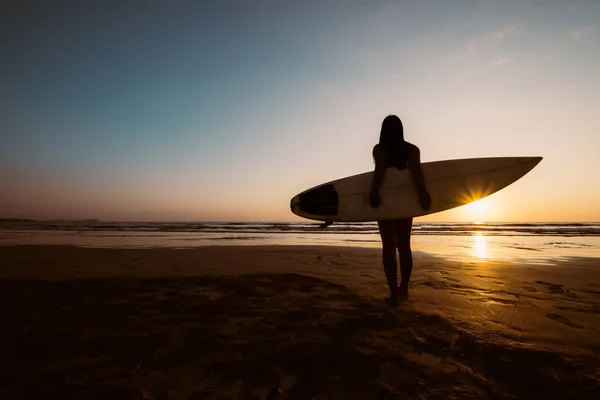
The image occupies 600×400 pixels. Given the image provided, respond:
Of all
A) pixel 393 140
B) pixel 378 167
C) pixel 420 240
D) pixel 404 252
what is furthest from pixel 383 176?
pixel 420 240

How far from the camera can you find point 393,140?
3354 millimetres

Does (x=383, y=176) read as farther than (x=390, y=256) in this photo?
Yes

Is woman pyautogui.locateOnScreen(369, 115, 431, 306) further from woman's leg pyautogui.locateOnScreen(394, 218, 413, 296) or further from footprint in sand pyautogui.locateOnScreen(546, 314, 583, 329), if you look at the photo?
footprint in sand pyautogui.locateOnScreen(546, 314, 583, 329)

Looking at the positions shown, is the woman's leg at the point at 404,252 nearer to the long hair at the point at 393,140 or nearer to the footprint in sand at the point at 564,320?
the long hair at the point at 393,140

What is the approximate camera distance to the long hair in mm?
3280

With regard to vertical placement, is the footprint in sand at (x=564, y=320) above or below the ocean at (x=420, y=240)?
below

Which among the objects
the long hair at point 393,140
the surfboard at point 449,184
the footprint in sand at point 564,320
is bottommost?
the footprint in sand at point 564,320

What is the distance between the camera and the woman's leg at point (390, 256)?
3166 millimetres

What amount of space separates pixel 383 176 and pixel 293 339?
2057 millimetres

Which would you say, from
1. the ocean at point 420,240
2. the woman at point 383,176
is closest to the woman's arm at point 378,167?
the woman at point 383,176

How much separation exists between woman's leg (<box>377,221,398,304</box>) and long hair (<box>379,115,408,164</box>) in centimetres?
73

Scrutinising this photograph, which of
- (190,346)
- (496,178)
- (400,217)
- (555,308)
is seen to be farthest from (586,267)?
(190,346)

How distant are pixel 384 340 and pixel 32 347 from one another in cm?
231

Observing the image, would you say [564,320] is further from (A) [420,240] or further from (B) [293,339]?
(A) [420,240]
